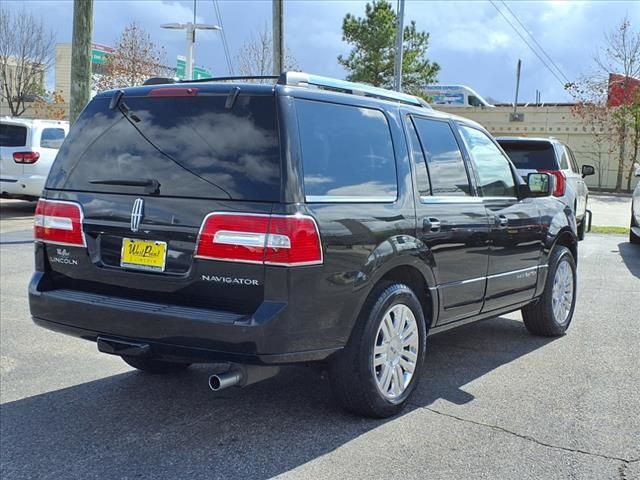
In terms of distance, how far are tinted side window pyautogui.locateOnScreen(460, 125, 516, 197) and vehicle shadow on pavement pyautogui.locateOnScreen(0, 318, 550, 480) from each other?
1.35 m

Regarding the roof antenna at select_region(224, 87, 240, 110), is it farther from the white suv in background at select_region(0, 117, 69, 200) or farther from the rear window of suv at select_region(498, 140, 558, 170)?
the white suv in background at select_region(0, 117, 69, 200)

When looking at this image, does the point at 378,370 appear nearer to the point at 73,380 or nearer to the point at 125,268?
the point at 125,268

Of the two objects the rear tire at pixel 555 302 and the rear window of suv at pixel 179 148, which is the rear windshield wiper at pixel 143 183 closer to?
the rear window of suv at pixel 179 148

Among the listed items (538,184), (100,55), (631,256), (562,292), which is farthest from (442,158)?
(100,55)

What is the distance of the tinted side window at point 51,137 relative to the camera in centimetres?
1527

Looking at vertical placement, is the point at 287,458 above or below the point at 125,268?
below

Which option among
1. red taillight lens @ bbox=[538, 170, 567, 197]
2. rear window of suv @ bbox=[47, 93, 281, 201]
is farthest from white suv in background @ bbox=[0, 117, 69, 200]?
rear window of suv @ bbox=[47, 93, 281, 201]

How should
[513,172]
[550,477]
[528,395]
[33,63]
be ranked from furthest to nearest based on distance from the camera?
[33,63] < [513,172] < [528,395] < [550,477]

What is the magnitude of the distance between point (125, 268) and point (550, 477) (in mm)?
2471

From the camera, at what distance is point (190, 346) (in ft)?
12.3

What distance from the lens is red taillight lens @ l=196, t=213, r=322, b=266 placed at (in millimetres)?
3592

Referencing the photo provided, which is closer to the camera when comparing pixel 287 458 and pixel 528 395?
pixel 287 458

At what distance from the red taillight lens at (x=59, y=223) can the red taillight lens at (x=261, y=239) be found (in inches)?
35.1

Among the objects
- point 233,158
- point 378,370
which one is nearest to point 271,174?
point 233,158
